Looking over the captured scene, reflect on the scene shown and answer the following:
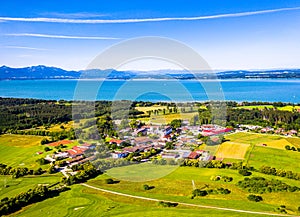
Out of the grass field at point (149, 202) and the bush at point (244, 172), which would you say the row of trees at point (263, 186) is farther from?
the bush at point (244, 172)

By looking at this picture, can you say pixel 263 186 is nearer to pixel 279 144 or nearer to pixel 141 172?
pixel 141 172

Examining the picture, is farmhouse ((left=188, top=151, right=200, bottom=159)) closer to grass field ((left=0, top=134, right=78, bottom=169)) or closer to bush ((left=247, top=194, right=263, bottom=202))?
bush ((left=247, top=194, right=263, bottom=202))

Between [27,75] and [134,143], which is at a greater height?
[27,75]

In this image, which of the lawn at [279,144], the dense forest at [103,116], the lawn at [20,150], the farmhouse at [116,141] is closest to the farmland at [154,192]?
the lawn at [20,150]

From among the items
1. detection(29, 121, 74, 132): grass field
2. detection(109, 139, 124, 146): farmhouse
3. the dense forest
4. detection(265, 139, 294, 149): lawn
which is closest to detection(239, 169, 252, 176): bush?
detection(265, 139, 294, 149): lawn

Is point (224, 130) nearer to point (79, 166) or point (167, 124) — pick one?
point (167, 124)

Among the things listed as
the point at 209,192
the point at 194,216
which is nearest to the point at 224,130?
the point at 209,192
